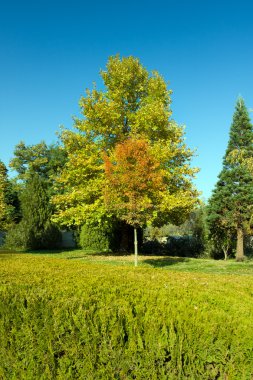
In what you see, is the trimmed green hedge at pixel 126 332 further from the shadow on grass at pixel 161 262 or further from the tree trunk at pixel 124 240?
the tree trunk at pixel 124 240

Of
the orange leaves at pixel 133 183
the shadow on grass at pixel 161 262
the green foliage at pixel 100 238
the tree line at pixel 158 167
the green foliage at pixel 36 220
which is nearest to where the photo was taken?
the orange leaves at pixel 133 183

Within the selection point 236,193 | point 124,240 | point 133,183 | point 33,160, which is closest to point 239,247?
point 236,193

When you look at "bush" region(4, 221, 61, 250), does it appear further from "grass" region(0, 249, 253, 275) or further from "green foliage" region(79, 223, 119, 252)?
"grass" region(0, 249, 253, 275)

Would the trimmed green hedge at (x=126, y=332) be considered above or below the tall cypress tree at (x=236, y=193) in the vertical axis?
below

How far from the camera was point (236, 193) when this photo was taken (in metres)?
23.7

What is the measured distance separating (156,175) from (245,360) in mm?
10352

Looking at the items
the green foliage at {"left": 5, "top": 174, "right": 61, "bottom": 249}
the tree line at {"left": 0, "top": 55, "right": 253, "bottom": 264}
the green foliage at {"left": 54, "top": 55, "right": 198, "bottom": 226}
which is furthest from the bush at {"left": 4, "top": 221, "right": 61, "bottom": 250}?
the green foliage at {"left": 54, "top": 55, "right": 198, "bottom": 226}

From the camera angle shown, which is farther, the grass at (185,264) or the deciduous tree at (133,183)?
the grass at (185,264)

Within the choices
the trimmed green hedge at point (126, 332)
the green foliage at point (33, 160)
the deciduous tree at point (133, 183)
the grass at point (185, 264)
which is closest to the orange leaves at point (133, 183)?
the deciduous tree at point (133, 183)

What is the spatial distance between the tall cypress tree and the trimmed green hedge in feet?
65.8

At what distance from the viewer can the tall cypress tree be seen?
76.0 ft

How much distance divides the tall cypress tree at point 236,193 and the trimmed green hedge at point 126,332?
20.1m

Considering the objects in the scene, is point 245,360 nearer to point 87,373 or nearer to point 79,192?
point 87,373

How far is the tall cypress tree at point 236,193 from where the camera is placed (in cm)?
2317
